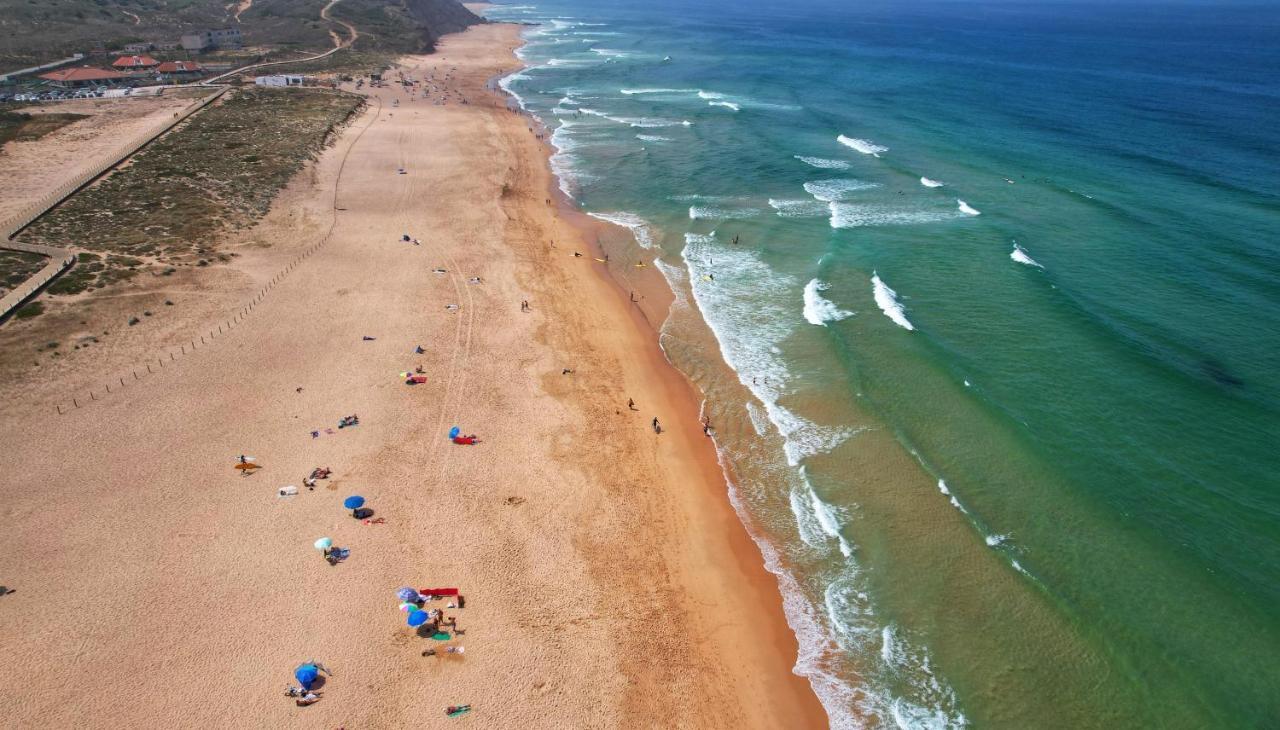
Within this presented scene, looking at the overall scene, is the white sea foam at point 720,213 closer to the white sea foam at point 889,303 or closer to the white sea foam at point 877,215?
the white sea foam at point 877,215

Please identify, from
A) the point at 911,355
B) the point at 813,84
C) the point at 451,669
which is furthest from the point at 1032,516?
the point at 813,84

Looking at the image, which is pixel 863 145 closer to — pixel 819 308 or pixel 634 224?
pixel 634 224

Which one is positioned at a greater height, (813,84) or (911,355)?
(813,84)

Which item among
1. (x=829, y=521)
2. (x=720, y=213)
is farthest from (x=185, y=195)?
(x=829, y=521)

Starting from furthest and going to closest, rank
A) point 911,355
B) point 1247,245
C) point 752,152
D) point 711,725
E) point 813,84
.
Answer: point 813,84
point 752,152
point 1247,245
point 911,355
point 711,725

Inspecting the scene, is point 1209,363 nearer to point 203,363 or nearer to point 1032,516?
point 1032,516

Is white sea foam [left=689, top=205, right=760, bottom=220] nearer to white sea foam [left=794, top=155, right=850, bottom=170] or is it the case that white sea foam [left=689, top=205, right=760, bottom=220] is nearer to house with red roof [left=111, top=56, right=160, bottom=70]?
white sea foam [left=794, top=155, right=850, bottom=170]

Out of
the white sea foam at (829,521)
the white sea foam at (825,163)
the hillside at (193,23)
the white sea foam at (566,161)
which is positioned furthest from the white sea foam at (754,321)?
the hillside at (193,23)
